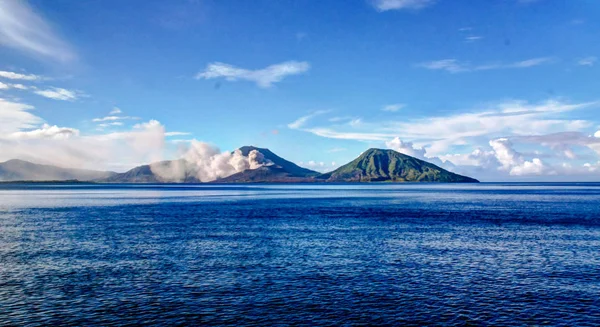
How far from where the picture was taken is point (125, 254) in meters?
58.3

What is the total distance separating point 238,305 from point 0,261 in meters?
35.8

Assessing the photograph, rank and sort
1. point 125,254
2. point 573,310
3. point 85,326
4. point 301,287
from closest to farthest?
point 85,326 → point 573,310 → point 301,287 → point 125,254

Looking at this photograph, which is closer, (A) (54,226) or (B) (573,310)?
(B) (573,310)

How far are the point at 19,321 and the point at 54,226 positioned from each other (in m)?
68.6

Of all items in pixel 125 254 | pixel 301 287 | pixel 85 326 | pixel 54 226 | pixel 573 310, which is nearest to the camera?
pixel 85 326

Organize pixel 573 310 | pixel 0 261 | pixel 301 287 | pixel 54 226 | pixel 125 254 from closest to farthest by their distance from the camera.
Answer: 1. pixel 573 310
2. pixel 301 287
3. pixel 0 261
4. pixel 125 254
5. pixel 54 226

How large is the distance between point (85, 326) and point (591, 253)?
61.7 metres

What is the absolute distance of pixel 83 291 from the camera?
129ft

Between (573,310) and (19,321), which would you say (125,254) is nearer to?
(19,321)

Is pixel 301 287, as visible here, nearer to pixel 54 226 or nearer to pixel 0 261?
pixel 0 261

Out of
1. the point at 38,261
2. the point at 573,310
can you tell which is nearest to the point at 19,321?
the point at 38,261

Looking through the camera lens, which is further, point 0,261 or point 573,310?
point 0,261

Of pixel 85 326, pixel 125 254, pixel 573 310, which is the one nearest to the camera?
pixel 85 326

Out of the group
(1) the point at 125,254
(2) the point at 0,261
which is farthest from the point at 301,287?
(2) the point at 0,261
